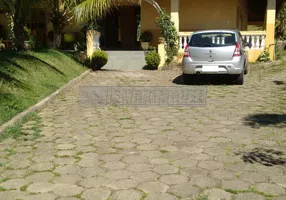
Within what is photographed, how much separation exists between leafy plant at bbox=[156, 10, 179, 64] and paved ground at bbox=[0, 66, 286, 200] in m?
7.02

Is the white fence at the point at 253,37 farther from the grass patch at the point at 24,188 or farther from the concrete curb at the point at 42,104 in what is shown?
the grass patch at the point at 24,188

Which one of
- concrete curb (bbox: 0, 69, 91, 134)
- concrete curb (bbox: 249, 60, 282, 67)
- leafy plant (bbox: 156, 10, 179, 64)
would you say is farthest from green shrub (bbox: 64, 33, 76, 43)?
concrete curb (bbox: 249, 60, 282, 67)

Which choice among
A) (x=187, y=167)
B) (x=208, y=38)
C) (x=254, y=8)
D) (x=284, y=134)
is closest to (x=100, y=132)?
(x=187, y=167)

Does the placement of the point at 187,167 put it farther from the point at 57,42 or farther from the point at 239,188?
the point at 57,42

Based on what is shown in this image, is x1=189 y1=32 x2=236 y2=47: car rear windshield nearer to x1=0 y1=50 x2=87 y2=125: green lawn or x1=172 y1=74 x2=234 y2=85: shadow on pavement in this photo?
x1=172 y1=74 x2=234 y2=85: shadow on pavement

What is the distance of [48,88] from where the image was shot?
8.69 metres

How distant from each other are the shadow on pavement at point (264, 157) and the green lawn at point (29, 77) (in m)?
3.69

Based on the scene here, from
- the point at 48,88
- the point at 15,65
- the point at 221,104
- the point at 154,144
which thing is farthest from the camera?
the point at 15,65

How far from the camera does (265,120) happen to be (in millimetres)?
6145

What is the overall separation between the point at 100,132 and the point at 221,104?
3085 millimetres

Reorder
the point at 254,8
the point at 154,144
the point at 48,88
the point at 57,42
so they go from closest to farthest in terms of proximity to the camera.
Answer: the point at 154,144 < the point at 48,88 < the point at 57,42 < the point at 254,8

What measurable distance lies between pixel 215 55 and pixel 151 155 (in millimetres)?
5650

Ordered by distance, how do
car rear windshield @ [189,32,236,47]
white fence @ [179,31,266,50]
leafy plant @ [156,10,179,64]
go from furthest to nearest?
white fence @ [179,31,266,50] → leafy plant @ [156,10,179,64] → car rear windshield @ [189,32,236,47]

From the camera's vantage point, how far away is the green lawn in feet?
22.0
